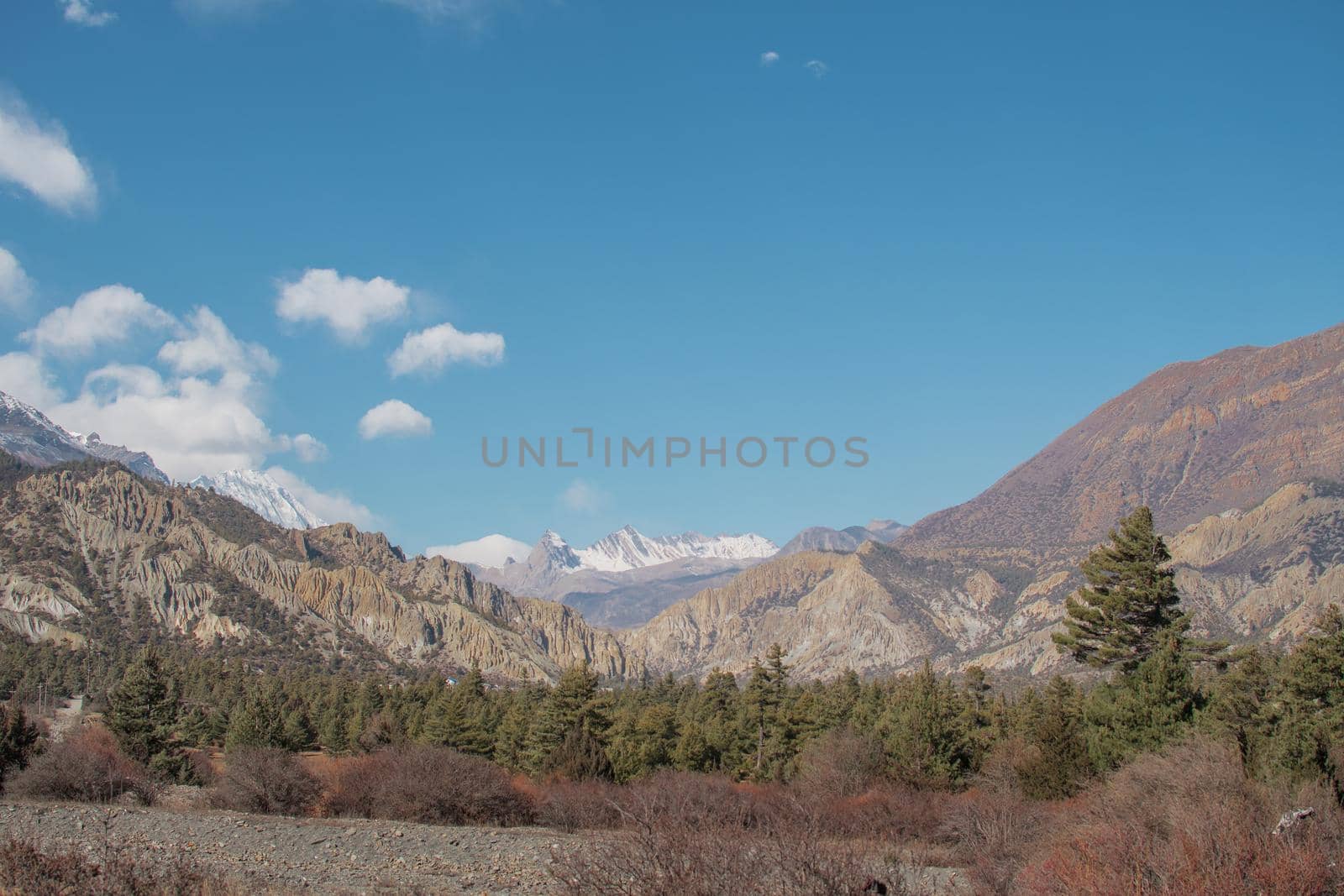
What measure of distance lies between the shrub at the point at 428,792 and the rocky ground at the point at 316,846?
94.4 inches

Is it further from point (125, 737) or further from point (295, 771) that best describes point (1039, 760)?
point (125, 737)

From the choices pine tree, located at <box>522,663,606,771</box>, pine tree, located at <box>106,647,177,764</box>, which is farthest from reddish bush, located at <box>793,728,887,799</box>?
pine tree, located at <box>106,647,177,764</box>

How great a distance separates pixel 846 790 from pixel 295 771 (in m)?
24.5

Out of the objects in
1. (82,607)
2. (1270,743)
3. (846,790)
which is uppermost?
(82,607)

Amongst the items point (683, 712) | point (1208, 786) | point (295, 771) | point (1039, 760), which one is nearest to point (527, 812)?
point (295, 771)

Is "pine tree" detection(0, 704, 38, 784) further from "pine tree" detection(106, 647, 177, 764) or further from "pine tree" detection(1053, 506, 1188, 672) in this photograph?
"pine tree" detection(1053, 506, 1188, 672)

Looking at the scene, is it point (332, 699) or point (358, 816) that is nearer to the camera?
point (358, 816)

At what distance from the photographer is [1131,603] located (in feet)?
134

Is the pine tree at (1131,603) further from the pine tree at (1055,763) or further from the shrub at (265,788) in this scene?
the shrub at (265,788)

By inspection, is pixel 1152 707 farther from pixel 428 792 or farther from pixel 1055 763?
pixel 428 792

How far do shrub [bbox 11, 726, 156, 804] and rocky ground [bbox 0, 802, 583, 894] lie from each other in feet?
21.0

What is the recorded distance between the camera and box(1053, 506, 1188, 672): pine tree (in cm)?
4081

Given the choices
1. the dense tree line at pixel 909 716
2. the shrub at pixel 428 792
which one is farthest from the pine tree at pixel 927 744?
the shrub at pixel 428 792

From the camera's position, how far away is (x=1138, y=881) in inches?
480
